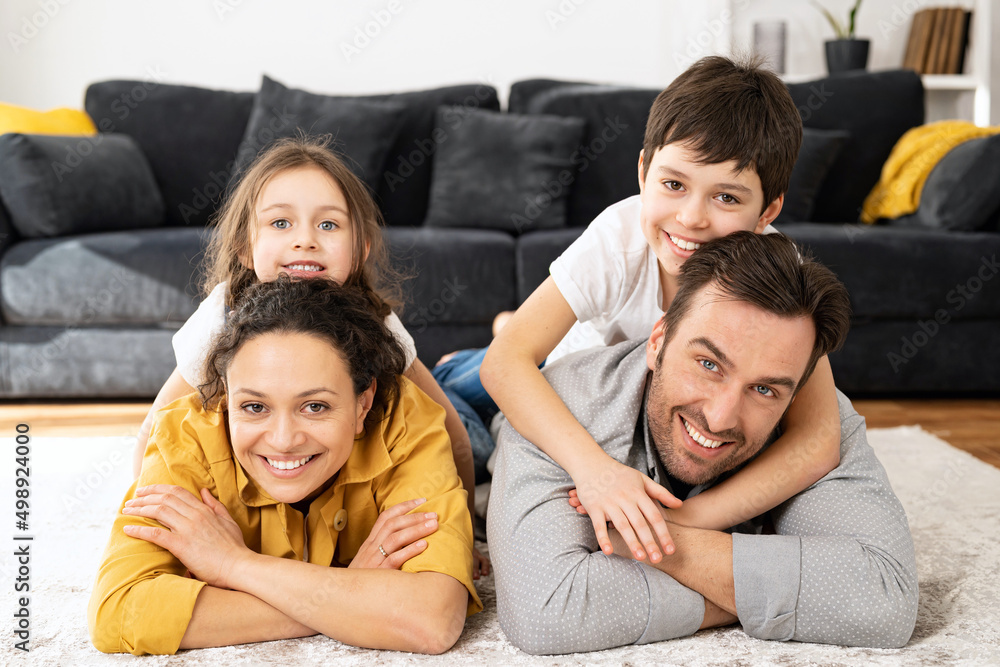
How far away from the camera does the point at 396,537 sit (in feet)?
3.95

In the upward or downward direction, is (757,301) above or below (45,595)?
above

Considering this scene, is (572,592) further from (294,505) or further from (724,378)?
(294,505)

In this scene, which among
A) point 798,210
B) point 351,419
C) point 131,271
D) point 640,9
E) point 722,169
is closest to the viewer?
point 351,419

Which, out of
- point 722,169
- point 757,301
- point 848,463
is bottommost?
point 848,463

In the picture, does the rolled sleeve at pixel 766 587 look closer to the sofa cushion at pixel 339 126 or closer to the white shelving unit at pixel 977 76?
the sofa cushion at pixel 339 126

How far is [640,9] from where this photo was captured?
4.07m

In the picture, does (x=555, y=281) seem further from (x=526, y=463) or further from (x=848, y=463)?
(x=848, y=463)

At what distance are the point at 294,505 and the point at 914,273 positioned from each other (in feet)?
7.39

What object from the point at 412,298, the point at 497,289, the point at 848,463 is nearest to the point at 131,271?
the point at 412,298

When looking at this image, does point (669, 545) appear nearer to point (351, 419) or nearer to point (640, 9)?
point (351, 419)

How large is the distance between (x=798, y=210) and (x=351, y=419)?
2393 millimetres

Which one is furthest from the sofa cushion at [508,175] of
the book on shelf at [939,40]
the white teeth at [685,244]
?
the book on shelf at [939,40]

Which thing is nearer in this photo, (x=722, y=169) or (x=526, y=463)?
(x=526, y=463)

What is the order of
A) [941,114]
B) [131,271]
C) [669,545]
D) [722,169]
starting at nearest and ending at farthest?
[669,545] < [722,169] < [131,271] < [941,114]
